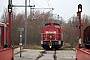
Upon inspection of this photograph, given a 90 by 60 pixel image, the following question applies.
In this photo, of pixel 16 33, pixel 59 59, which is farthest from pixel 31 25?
pixel 59 59

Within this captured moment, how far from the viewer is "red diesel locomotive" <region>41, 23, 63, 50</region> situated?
3556 centimetres

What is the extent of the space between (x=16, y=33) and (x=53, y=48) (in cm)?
1781

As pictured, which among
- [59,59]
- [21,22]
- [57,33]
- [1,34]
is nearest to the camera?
[1,34]

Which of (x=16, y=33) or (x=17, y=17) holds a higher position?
(x=17, y=17)

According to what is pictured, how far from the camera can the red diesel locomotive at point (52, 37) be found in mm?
35562

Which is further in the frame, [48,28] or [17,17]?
[17,17]

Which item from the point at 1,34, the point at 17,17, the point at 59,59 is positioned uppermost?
the point at 17,17

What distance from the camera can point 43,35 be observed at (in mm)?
36812

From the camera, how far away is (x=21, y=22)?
5781 cm

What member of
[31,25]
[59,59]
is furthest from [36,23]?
[59,59]

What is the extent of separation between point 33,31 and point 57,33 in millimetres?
20575

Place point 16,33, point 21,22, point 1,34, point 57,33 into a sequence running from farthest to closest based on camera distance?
point 21,22 < point 16,33 < point 57,33 < point 1,34

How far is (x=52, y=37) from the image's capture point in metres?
36.1

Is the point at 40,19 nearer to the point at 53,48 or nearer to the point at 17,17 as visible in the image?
the point at 17,17
